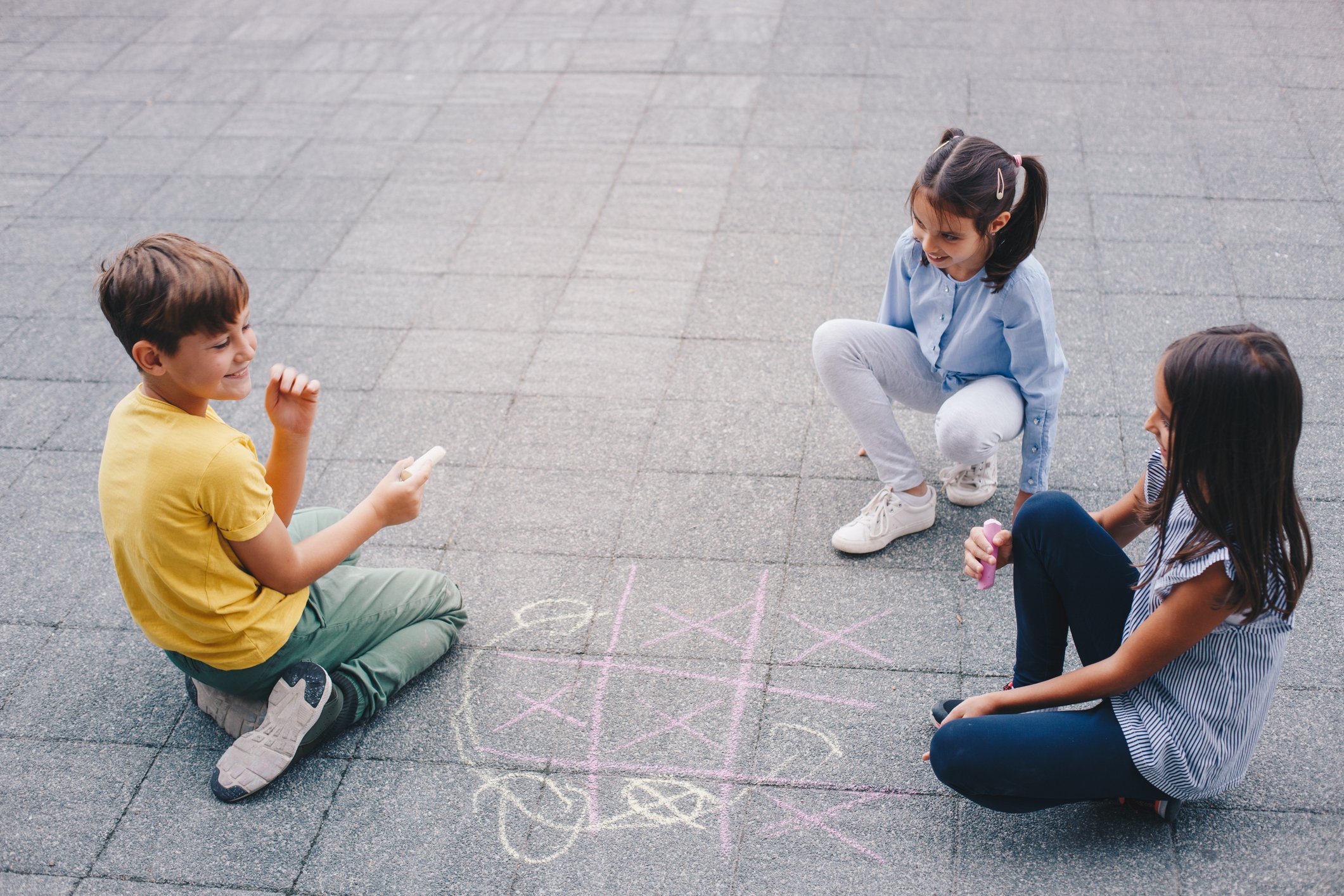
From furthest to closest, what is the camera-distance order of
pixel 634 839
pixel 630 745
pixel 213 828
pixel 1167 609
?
pixel 630 745 → pixel 213 828 → pixel 634 839 → pixel 1167 609

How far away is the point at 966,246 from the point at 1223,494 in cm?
107

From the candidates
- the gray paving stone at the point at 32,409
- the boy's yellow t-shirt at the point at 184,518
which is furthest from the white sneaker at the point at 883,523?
the gray paving stone at the point at 32,409

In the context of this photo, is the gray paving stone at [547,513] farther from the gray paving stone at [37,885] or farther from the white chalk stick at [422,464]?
the gray paving stone at [37,885]

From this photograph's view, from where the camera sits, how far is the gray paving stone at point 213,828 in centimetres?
257

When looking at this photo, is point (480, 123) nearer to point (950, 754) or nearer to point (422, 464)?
point (422, 464)

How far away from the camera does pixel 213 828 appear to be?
268 cm

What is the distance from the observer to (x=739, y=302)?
4574 mm

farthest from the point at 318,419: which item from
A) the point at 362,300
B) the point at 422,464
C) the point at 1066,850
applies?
the point at 1066,850

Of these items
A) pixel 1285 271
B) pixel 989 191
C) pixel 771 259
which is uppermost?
pixel 989 191

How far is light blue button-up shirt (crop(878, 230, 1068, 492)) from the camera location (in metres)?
3.04

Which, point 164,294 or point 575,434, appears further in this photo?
point 575,434

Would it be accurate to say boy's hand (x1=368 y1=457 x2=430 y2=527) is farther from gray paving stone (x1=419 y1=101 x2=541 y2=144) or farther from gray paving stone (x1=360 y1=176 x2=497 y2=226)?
gray paving stone (x1=419 y1=101 x2=541 y2=144)

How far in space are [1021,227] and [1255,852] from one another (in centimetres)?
163

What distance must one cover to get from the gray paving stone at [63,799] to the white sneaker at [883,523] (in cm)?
205
